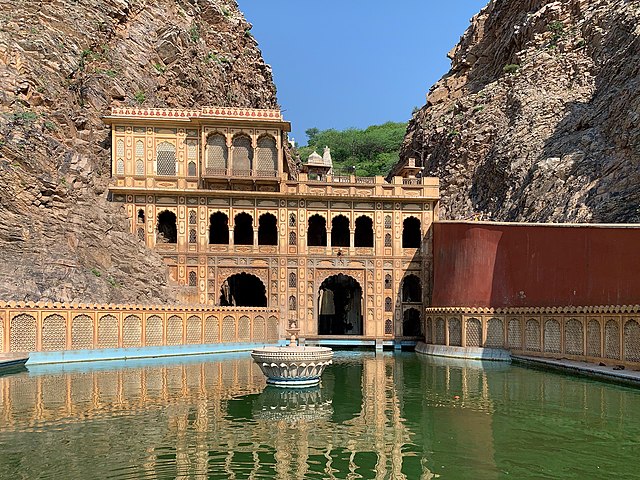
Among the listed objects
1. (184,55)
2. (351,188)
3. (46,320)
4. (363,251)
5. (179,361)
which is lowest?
(179,361)

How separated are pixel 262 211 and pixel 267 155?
292 centimetres

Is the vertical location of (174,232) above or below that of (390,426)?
above

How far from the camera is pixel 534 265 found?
22406 mm

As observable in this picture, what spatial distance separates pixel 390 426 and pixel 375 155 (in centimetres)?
8345

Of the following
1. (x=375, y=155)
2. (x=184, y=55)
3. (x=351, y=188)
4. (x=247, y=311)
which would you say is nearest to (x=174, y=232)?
(x=247, y=311)

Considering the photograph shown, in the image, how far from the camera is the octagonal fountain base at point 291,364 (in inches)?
546

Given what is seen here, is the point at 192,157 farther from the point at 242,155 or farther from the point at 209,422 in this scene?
the point at 209,422

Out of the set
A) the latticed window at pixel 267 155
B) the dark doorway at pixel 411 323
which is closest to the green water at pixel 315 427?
the dark doorway at pixel 411 323

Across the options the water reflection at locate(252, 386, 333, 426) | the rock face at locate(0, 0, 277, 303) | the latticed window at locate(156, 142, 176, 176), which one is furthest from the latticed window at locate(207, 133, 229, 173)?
the water reflection at locate(252, 386, 333, 426)

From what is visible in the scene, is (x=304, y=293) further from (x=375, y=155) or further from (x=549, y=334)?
(x=375, y=155)

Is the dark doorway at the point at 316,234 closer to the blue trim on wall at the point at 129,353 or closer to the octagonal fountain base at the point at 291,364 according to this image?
the blue trim on wall at the point at 129,353

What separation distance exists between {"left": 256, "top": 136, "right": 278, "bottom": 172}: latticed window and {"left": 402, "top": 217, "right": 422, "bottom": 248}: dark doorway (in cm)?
762

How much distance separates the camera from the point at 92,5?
34.7 meters

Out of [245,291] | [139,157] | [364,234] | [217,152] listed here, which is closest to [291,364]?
[217,152]
